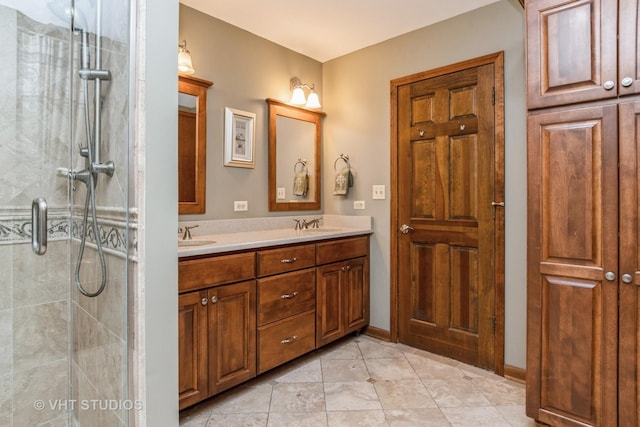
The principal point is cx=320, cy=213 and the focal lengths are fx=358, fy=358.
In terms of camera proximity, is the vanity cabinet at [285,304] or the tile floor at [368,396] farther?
the vanity cabinet at [285,304]

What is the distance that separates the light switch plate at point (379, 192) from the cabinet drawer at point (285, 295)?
0.92m

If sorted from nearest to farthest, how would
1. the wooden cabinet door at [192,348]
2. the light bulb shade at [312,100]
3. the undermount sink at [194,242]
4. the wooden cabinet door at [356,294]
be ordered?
the wooden cabinet door at [192,348], the undermount sink at [194,242], the wooden cabinet door at [356,294], the light bulb shade at [312,100]

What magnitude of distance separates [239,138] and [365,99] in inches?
46.5

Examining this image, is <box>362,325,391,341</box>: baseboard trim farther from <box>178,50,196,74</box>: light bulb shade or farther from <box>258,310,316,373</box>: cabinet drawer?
<box>178,50,196,74</box>: light bulb shade

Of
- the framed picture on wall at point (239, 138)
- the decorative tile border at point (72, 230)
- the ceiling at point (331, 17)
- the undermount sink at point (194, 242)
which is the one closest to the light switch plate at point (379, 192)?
the framed picture on wall at point (239, 138)

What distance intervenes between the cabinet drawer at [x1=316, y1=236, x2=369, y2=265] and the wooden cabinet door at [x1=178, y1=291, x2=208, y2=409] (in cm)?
95

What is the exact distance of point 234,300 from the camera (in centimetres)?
208

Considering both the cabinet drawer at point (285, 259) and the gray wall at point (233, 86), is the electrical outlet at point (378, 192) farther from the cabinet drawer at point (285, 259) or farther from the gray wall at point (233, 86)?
the gray wall at point (233, 86)

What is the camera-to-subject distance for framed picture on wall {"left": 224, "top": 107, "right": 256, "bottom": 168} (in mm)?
2691

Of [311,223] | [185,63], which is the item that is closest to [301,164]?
[311,223]

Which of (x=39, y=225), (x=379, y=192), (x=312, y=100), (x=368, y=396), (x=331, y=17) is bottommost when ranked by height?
(x=368, y=396)

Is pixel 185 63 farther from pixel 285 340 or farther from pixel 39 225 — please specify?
pixel 285 340

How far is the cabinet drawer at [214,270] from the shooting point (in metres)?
1.85

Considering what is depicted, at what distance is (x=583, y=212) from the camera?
1645mm
